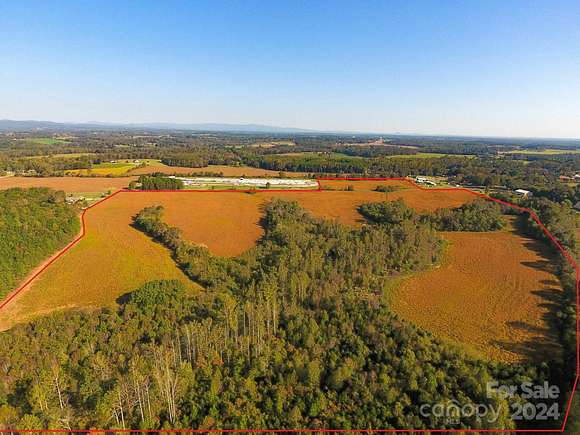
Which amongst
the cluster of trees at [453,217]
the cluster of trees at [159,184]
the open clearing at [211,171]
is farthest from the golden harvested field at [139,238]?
the open clearing at [211,171]

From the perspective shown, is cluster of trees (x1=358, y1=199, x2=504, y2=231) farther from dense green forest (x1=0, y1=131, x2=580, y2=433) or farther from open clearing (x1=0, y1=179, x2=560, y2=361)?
dense green forest (x1=0, y1=131, x2=580, y2=433)

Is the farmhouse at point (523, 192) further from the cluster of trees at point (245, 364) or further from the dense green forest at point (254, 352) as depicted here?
the cluster of trees at point (245, 364)

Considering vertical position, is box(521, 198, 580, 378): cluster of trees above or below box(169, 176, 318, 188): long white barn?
Result: below

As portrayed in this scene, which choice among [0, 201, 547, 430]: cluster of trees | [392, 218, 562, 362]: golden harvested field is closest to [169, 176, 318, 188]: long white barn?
[392, 218, 562, 362]: golden harvested field

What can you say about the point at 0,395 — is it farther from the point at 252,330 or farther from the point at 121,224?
the point at 121,224

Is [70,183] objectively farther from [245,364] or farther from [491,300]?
[491,300]

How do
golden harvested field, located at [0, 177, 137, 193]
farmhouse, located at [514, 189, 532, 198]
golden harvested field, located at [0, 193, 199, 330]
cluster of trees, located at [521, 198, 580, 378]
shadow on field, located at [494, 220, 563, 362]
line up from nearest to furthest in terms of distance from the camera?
cluster of trees, located at [521, 198, 580, 378] → shadow on field, located at [494, 220, 563, 362] → golden harvested field, located at [0, 193, 199, 330] → golden harvested field, located at [0, 177, 137, 193] → farmhouse, located at [514, 189, 532, 198]

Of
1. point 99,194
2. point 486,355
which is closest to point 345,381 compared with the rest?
point 486,355
